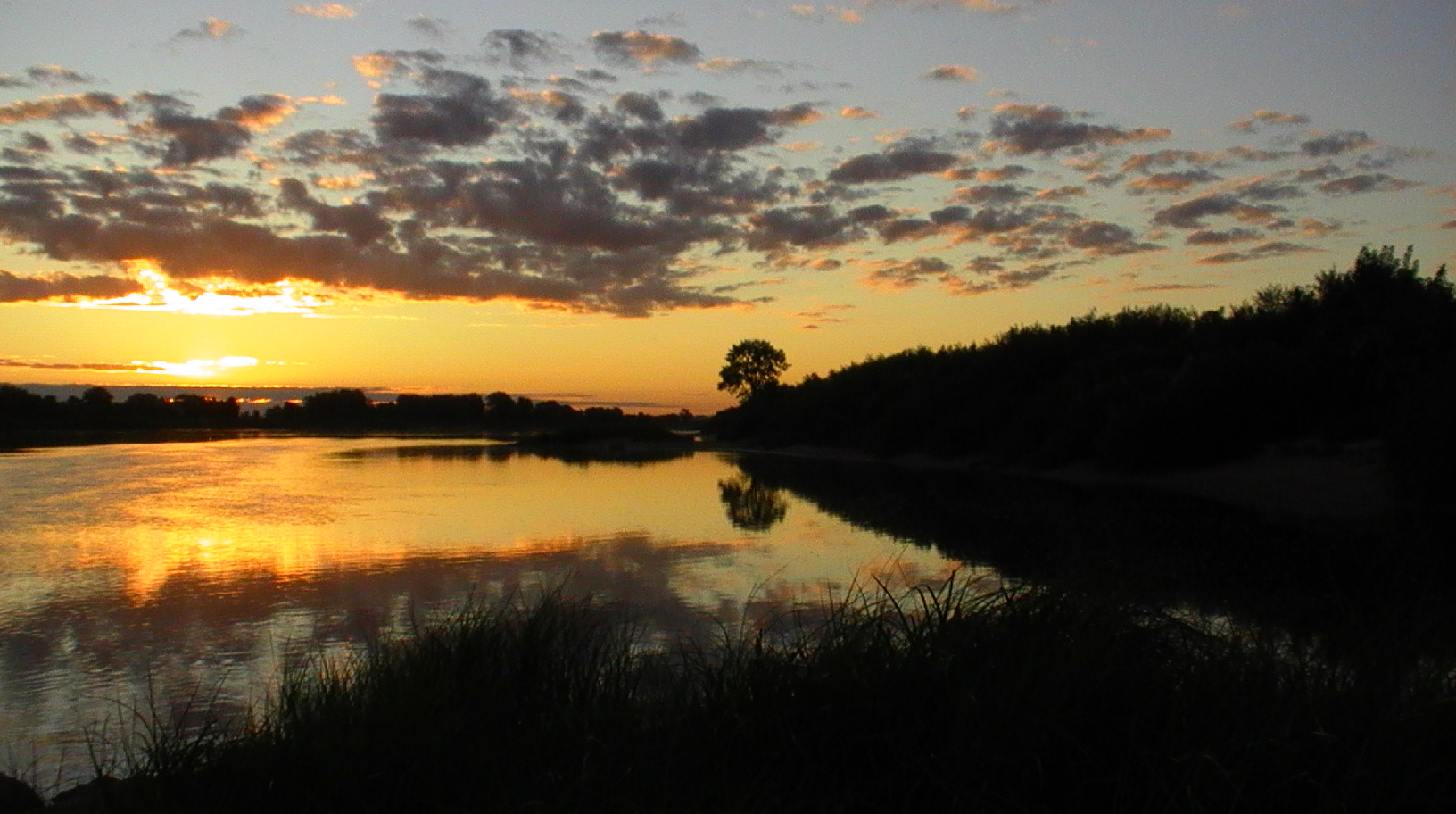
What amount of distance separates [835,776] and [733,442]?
6343 cm

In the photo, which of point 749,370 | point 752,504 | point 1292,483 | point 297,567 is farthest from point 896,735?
point 749,370

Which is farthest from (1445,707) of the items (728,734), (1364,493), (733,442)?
(733,442)

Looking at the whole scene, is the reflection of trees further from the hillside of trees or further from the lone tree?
the lone tree

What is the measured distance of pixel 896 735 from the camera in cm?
434

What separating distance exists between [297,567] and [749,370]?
78.3 m

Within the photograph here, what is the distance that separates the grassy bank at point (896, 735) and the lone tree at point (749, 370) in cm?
8471

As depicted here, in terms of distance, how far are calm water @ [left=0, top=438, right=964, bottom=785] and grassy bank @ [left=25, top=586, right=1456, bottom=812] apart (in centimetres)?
122

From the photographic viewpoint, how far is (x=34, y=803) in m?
4.68

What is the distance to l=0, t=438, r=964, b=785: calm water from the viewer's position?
726 centimetres

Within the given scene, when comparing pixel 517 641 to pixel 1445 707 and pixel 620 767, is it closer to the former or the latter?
pixel 620 767

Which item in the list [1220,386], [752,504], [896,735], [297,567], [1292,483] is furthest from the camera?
[1220,386]

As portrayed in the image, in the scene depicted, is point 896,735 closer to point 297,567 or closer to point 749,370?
point 297,567

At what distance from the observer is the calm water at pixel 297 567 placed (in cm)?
726

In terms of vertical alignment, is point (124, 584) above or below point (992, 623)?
below
